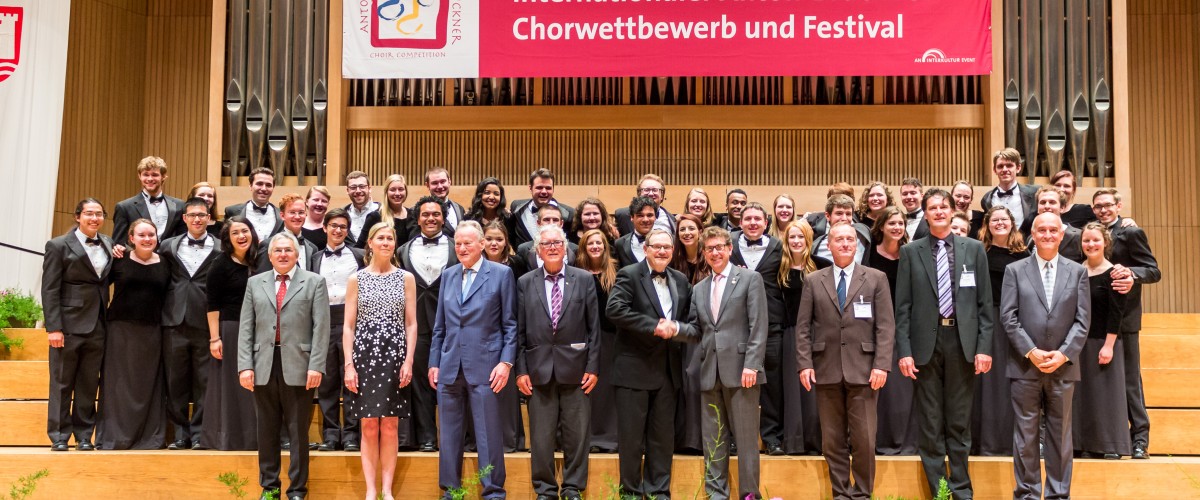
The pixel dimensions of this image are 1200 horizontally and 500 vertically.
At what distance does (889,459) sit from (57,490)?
159 inches

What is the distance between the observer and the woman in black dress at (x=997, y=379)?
521 centimetres

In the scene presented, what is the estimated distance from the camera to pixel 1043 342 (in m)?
4.65

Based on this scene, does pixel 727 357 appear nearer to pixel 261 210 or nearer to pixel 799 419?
pixel 799 419

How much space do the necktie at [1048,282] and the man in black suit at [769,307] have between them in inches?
47.1

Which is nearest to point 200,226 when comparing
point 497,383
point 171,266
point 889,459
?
point 171,266

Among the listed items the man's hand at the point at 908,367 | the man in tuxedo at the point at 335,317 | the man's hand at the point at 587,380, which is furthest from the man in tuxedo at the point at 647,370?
the man in tuxedo at the point at 335,317

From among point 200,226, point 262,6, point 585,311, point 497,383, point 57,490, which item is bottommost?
point 57,490

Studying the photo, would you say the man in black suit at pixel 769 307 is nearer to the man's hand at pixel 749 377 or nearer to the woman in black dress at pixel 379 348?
the man's hand at pixel 749 377

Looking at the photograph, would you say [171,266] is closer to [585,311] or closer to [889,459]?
[585,311]

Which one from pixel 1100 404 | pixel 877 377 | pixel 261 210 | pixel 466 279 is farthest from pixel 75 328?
pixel 1100 404

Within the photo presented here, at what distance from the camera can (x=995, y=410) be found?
525cm

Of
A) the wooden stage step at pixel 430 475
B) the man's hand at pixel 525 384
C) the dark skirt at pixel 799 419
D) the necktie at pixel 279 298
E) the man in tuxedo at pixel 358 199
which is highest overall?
the man in tuxedo at pixel 358 199

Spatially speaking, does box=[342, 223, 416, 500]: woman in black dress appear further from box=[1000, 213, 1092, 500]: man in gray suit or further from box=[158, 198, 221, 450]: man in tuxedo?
box=[1000, 213, 1092, 500]: man in gray suit

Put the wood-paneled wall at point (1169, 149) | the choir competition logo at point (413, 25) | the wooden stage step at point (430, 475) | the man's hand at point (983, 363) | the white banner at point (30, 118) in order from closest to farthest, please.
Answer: the man's hand at point (983, 363) → the wooden stage step at point (430, 475) → the choir competition logo at point (413, 25) → the white banner at point (30, 118) → the wood-paneled wall at point (1169, 149)
